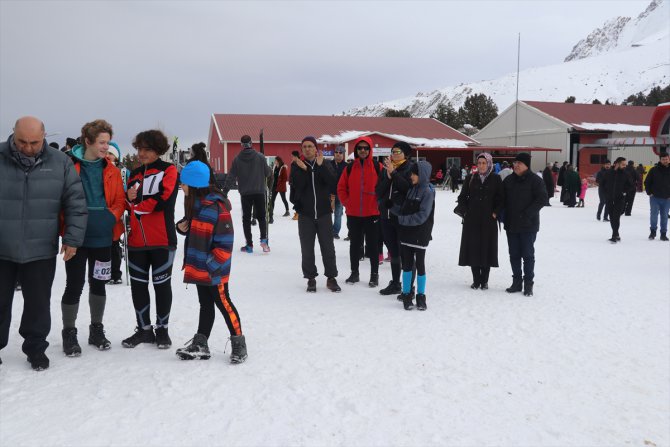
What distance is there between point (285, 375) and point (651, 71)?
170m

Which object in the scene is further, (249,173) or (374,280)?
(249,173)

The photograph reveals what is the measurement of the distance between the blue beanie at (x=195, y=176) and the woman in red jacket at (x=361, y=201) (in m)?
2.93

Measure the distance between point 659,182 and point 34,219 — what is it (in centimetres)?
1091

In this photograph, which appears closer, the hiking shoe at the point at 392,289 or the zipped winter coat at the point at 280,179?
the hiking shoe at the point at 392,289

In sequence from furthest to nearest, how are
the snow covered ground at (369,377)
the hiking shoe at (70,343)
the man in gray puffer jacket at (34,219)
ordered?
1. the hiking shoe at (70,343)
2. the man in gray puffer jacket at (34,219)
3. the snow covered ground at (369,377)

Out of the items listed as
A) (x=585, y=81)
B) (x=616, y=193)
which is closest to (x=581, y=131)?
(x=616, y=193)

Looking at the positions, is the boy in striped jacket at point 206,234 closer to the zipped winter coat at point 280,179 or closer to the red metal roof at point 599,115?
the zipped winter coat at point 280,179

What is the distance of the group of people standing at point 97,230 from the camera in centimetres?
358

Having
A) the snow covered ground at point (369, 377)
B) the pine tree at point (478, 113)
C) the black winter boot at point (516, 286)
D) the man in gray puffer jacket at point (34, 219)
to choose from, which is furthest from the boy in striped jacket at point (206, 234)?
the pine tree at point (478, 113)

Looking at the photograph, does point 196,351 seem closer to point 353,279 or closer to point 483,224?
point 353,279

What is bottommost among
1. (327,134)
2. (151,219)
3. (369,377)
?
(369,377)

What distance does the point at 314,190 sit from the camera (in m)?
6.27

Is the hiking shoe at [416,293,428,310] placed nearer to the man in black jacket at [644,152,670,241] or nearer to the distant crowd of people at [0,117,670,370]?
the distant crowd of people at [0,117,670,370]

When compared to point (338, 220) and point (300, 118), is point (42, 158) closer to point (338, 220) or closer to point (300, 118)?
point (338, 220)
